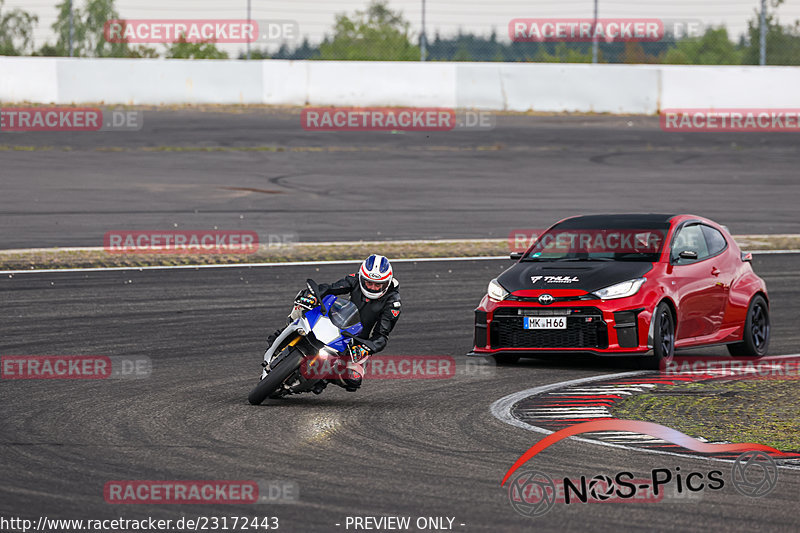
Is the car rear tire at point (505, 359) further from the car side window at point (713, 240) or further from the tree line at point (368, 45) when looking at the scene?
the tree line at point (368, 45)

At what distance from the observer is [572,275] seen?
43.0 feet

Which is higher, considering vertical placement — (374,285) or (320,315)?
(374,285)

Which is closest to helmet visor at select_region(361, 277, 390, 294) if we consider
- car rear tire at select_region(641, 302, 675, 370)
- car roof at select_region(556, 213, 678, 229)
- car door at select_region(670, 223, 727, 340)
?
car rear tire at select_region(641, 302, 675, 370)

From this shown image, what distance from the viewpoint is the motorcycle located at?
10.5 metres

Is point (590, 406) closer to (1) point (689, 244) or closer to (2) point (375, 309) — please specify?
(2) point (375, 309)

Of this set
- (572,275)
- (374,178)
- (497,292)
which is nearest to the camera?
(572,275)

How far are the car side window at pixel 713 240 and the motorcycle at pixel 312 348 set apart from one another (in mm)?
4962

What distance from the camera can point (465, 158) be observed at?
107ft

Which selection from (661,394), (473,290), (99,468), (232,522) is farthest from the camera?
(473,290)

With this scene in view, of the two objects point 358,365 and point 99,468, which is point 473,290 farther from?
point 99,468

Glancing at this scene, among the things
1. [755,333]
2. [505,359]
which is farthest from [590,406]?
[755,333]

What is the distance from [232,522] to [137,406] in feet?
11.9

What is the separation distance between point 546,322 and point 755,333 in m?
2.81

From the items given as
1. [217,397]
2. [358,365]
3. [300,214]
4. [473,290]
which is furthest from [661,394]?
[300,214]
